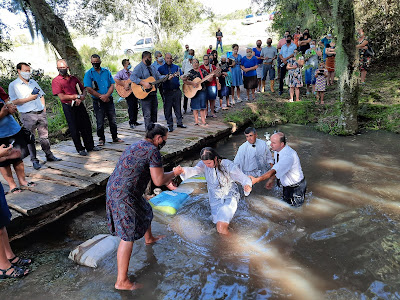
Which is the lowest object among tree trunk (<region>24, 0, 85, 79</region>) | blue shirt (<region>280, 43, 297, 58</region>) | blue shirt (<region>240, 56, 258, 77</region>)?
blue shirt (<region>240, 56, 258, 77</region>)

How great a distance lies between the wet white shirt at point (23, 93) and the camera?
17.0ft

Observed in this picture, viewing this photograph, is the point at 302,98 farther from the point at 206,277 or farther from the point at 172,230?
the point at 206,277

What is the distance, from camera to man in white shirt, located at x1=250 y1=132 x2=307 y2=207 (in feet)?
15.6

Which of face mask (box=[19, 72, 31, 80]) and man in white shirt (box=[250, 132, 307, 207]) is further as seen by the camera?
face mask (box=[19, 72, 31, 80])

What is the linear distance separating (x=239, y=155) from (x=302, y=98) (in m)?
6.12

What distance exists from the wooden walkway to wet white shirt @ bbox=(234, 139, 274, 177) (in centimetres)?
166

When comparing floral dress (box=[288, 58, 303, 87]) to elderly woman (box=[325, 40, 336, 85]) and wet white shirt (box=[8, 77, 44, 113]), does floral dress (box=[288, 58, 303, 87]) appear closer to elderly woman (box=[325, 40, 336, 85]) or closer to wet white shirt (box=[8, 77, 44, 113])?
elderly woman (box=[325, 40, 336, 85])

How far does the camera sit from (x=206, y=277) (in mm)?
3582

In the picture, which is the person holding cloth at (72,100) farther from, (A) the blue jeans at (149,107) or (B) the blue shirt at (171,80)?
(B) the blue shirt at (171,80)

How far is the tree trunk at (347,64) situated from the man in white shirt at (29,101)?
7.06m

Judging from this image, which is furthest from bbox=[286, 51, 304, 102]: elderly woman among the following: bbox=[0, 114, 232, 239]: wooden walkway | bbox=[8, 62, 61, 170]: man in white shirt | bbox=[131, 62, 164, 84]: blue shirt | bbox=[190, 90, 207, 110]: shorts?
bbox=[8, 62, 61, 170]: man in white shirt

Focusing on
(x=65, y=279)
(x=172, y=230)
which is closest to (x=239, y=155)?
(x=172, y=230)

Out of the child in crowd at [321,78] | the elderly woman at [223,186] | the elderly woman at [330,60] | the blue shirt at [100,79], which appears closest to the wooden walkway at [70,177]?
the blue shirt at [100,79]

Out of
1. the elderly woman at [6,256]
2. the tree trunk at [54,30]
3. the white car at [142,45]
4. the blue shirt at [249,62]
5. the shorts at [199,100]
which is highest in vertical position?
the white car at [142,45]
